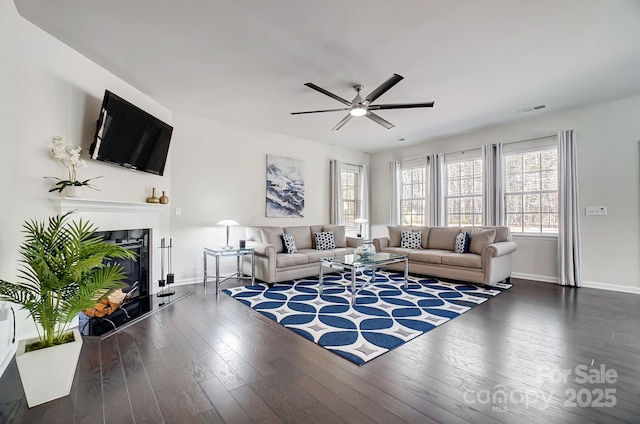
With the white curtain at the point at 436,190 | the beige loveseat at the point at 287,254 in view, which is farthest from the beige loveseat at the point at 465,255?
the beige loveseat at the point at 287,254

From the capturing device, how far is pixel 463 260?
15.2ft

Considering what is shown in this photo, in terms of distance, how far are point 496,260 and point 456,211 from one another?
2005 mm

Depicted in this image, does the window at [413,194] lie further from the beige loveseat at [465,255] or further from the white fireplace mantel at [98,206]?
the white fireplace mantel at [98,206]

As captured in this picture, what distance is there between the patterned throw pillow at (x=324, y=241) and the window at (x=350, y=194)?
1.54 m

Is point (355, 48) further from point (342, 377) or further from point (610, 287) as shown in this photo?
point (610, 287)

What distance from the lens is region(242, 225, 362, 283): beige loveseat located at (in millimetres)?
4598

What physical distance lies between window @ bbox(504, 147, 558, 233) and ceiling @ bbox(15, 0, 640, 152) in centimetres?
107

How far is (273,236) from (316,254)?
83 cm

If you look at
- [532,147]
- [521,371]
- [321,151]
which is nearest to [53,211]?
[521,371]

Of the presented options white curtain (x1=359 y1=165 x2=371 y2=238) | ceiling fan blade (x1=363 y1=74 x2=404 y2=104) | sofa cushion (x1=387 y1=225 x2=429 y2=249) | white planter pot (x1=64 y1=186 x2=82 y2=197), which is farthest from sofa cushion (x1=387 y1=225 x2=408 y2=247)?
white planter pot (x1=64 y1=186 x2=82 y2=197)

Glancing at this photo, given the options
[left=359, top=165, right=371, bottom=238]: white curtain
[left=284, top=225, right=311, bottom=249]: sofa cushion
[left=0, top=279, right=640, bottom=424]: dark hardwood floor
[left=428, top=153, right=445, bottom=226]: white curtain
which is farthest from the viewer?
[left=359, top=165, right=371, bottom=238]: white curtain

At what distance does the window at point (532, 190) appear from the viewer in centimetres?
511

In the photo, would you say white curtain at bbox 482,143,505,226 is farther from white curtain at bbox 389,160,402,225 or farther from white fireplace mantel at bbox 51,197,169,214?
white fireplace mantel at bbox 51,197,169,214

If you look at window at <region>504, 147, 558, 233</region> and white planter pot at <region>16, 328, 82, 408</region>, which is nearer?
white planter pot at <region>16, 328, 82, 408</region>
